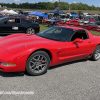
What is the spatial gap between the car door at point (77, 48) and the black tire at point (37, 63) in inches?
29.7

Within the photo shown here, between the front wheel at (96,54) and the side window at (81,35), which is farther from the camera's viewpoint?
the front wheel at (96,54)

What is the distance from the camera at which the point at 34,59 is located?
3.44m

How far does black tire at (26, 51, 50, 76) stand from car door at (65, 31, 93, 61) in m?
0.75

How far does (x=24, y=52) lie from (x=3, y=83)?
83 cm

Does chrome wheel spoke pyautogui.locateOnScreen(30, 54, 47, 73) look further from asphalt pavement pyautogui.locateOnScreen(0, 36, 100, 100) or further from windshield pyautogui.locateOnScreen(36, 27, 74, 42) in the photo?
windshield pyautogui.locateOnScreen(36, 27, 74, 42)

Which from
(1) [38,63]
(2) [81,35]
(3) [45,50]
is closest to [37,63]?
(1) [38,63]

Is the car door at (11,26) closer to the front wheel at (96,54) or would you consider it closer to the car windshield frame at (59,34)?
the car windshield frame at (59,34)

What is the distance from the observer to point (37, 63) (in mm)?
3547

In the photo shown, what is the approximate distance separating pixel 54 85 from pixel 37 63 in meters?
0.74

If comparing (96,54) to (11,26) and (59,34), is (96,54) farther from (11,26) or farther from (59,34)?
(11,26)

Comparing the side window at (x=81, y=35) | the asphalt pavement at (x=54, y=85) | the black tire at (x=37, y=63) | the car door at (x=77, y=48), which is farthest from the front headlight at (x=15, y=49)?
the side window at (x=81, y=35)

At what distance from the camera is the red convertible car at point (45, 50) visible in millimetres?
3184

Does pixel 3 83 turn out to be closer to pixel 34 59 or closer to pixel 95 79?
pixel 34 59

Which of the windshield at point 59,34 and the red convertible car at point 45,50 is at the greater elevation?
the windshield at point 59,34
